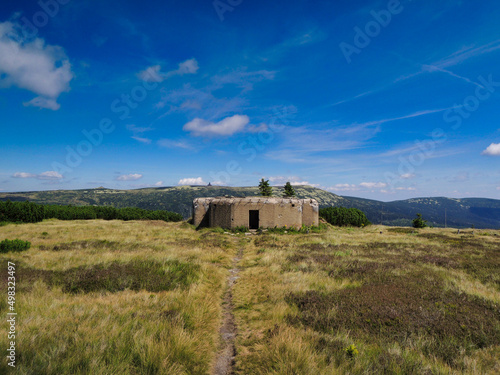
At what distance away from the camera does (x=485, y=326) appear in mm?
5203

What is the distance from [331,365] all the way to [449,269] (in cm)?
1007

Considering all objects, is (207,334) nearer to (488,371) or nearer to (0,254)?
(488,371)

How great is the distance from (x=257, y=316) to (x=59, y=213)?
4543 cm

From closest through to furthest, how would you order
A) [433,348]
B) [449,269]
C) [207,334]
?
[433,348]
[207,334]
[449,269]

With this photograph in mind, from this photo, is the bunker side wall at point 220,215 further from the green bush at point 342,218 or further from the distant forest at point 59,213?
the distant forest at point 59,213

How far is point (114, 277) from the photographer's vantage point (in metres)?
8.09

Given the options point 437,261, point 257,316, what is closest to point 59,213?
point 257,316

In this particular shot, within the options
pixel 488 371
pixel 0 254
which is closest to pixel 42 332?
pixel 488 371

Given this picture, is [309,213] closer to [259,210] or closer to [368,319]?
[259,210]

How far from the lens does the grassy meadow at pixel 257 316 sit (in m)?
3.86

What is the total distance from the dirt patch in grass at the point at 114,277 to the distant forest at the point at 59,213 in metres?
30.9

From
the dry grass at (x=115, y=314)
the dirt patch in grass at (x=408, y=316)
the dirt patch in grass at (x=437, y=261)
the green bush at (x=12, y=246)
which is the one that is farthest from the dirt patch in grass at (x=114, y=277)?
the dirt patch in grass at (x=437, y=261)

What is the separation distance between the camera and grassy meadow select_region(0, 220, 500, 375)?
3.86 metres

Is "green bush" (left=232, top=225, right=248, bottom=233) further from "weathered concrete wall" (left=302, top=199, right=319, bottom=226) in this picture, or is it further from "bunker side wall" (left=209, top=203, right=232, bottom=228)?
"weathered concrete wall" (left=302, top=199, right=319, bottom=226)
